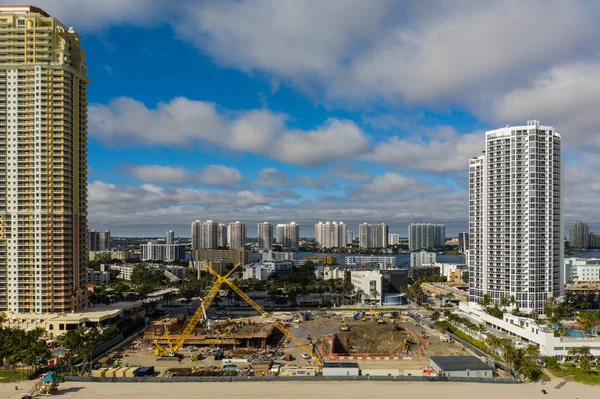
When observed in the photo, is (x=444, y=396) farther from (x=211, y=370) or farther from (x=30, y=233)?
(x=30, y=233)

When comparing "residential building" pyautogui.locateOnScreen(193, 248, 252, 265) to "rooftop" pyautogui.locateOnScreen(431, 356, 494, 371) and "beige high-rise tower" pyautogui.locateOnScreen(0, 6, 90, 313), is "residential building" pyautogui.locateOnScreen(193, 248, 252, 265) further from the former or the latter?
"rooftop" pyautogui.locateOnScreen(431, 356, 494, 371)

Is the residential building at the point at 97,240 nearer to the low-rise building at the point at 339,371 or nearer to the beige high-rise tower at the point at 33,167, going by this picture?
the beige high-rise tower at the point at 33,167

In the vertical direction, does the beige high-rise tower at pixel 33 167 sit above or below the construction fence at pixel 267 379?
above

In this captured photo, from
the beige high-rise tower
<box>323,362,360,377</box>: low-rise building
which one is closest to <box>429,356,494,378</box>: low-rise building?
<box>323,362,360,377</box>: low-rise building

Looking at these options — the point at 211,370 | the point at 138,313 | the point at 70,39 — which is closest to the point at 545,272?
the point at 211,370

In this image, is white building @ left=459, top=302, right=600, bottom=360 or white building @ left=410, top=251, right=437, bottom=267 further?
white building @ left=410, top=251, right=437, bottom=267

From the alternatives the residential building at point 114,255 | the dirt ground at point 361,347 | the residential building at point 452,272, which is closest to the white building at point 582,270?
the residential building at point 452,272

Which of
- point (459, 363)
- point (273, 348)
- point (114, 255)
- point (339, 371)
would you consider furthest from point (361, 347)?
point (114, 255)
